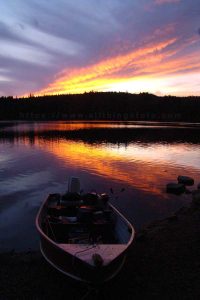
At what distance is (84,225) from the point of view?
15.6 metres

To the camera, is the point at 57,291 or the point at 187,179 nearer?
the point at 57,291

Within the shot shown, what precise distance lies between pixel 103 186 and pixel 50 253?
19.2 meters

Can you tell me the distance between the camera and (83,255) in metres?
11.5

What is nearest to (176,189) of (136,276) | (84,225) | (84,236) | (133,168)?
(133,168)

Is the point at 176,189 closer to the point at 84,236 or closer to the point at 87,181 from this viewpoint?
the point at 87,181

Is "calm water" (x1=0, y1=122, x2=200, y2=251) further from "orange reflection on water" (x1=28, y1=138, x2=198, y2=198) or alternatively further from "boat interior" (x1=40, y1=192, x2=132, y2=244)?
"boat interior" (x1=40, y1=192, x2=132, y2=244)

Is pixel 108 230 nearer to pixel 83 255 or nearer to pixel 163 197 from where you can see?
pixel 83 255

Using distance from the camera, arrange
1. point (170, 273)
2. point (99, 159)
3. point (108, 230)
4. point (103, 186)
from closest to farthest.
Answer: point (170, 273), point (108, 230), point (103, 186), point (99, 159)

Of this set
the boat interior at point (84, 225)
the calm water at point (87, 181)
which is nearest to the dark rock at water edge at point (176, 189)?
the calm water at point (87, 181)

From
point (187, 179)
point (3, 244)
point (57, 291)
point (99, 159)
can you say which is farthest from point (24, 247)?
point (99, 159)

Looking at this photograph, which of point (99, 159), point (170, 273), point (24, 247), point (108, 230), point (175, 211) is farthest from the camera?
point (99, 159)

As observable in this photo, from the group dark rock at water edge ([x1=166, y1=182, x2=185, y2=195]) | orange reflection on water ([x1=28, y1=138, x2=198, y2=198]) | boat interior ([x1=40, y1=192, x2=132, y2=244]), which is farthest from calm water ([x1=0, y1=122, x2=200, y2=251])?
boat interior ([x1=40, y1=192, x2=132, y2=244])

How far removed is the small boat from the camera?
37.0 feet

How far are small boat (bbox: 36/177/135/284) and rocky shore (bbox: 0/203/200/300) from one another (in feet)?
1.98
